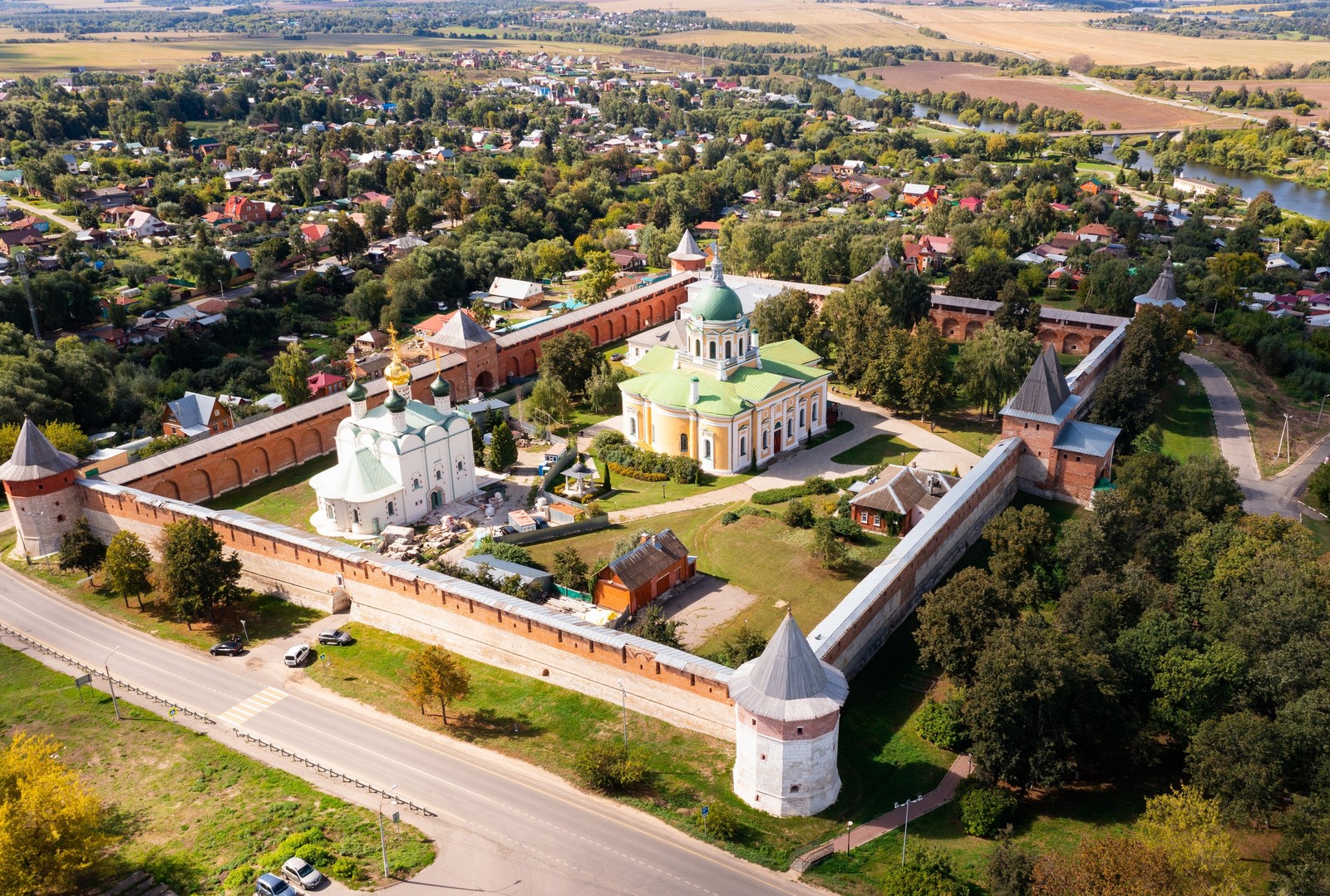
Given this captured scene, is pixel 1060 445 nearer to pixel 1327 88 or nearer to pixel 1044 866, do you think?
pixel 1044 866

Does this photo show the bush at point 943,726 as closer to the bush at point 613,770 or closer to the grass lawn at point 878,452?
the bush at point 613,770

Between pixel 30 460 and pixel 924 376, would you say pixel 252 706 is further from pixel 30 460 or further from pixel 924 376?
pixel 924 376

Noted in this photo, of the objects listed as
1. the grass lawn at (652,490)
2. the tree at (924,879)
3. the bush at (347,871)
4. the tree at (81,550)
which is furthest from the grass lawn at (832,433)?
the bush at (347,871)

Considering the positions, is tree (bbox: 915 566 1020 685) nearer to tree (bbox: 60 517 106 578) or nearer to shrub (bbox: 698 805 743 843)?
shrub (bbox: 698 805 743 843)

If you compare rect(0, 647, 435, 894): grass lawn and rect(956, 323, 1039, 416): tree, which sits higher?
rect(956, 323, 1039, 416): tree

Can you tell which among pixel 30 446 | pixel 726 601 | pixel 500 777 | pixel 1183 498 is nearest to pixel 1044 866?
pixel 500 777

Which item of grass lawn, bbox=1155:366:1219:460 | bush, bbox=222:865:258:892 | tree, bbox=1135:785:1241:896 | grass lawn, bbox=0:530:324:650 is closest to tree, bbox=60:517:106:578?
grass lawn, bbox=0:530:324:650

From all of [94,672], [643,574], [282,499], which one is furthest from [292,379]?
[643,574]

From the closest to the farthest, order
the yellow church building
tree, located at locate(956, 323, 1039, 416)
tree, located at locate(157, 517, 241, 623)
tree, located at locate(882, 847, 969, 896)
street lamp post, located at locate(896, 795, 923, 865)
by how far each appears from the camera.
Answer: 1. tree, located at locate(882, 847, 969, 896)
2. street lamp post, located at locate(896, 795, 923, 865)
3. tree, located at locate(157, 517, 241, 623)
4. the yellow church building
5. tree, located at locate(956, 323, 1039, 416)
